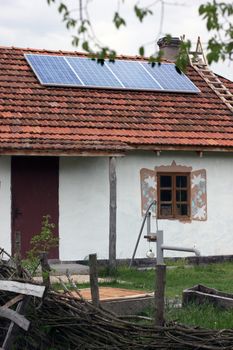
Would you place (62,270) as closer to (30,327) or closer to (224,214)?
(224,214)

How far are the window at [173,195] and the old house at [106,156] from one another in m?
0.02

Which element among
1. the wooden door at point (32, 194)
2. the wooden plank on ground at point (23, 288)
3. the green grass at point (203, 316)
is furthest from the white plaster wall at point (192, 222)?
the wooden plank on ground at point (23, 288)

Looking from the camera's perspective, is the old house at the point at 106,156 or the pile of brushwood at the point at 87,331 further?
the old house at the point at 106,156

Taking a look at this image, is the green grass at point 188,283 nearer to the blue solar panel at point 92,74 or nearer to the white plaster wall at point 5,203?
the white plaster wall at point 5,203

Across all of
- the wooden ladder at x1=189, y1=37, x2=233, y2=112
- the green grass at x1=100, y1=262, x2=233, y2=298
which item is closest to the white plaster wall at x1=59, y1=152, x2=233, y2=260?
the green grass at x1=100, y1=262, x2=233, y2=298

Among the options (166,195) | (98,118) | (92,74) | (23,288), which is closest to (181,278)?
(166,195)

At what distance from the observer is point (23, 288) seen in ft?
26.3

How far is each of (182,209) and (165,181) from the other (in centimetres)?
73

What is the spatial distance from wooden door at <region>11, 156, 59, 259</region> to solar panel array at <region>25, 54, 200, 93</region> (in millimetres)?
2565

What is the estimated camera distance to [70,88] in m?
19.8

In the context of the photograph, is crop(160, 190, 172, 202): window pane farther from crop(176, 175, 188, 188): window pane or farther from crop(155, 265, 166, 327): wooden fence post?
crop(155, 265, 166, 327): wooden fence post

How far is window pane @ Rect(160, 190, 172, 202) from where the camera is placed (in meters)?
19.0

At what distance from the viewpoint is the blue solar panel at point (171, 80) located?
21.1 metres

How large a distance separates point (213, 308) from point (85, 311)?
316 centimetres
